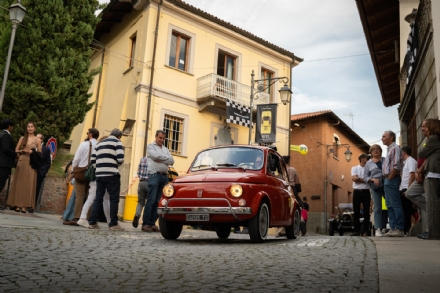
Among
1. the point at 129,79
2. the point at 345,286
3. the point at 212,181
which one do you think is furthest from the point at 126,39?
the point at 345,286

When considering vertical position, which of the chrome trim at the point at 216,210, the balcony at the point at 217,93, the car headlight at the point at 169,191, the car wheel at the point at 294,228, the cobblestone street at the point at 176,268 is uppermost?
the balcony at the point at 217,93

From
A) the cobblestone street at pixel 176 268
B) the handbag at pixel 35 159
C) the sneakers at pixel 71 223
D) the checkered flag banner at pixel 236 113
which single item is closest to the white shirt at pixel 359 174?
the cobblestone street at pixel 176 268

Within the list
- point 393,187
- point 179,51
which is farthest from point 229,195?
point 179,51

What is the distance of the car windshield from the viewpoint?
822cm

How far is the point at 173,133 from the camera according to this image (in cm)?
2100

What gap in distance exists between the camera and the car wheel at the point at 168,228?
25.3ft

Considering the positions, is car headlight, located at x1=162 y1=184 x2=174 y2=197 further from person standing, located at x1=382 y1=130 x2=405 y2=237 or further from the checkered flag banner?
the checkered flag banner

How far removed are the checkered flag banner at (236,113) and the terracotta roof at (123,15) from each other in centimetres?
453

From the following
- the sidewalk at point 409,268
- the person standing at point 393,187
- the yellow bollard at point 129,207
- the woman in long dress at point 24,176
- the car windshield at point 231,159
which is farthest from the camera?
the yellow bollard at point 129,207

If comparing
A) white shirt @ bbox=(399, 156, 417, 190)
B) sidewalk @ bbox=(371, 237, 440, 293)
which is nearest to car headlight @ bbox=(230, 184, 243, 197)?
sidewalk @ bbox=(371, 237, 440, 293)

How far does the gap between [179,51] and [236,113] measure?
403cm

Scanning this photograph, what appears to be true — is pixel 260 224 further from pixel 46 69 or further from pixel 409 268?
pixel 46 69

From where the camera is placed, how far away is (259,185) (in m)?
7.52

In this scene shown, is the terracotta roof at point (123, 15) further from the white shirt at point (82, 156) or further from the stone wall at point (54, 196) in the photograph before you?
the white shirt at point (82, 156)
